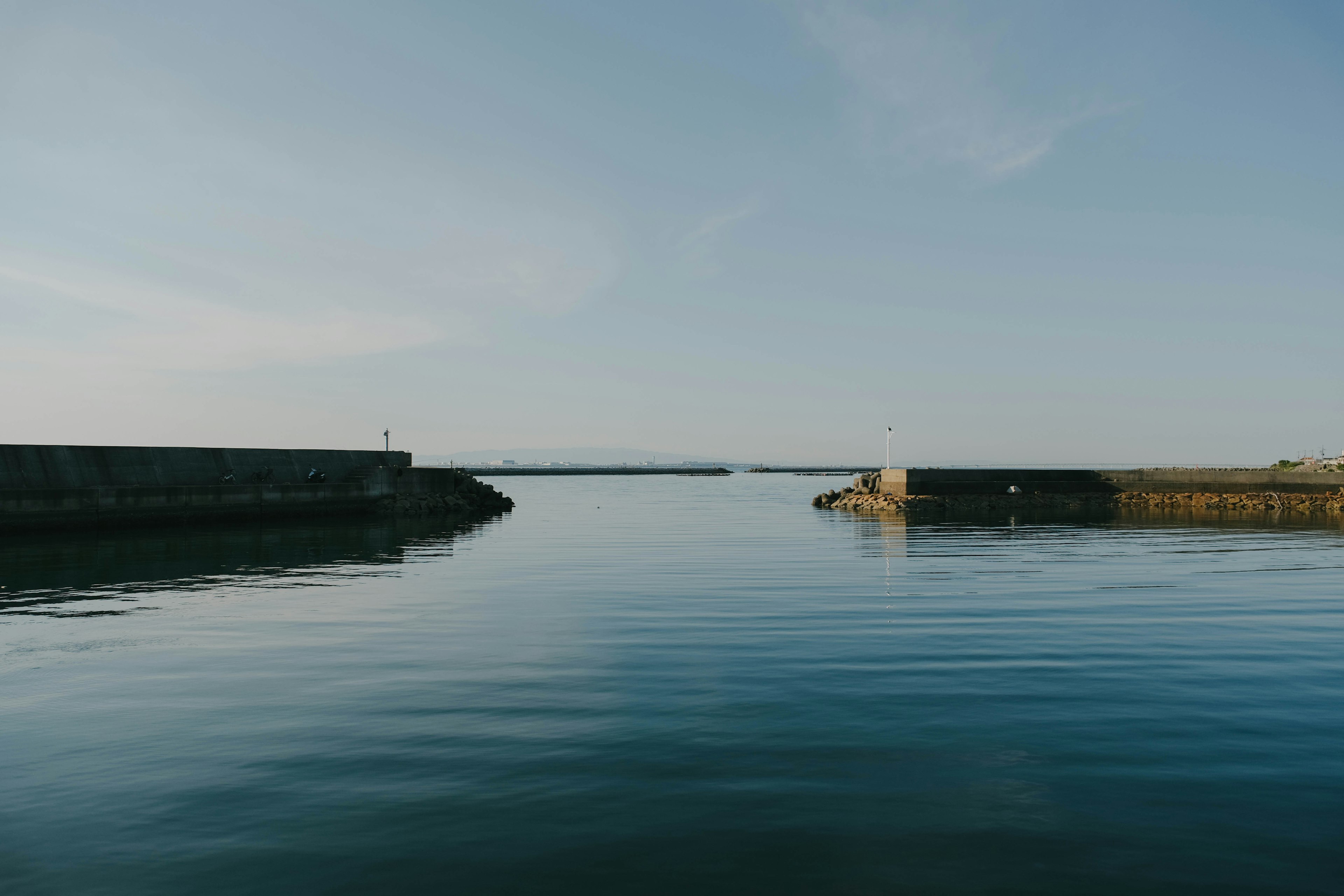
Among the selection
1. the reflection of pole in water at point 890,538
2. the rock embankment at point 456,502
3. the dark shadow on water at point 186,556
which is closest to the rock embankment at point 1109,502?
the reflection of pole in water at point 890,538

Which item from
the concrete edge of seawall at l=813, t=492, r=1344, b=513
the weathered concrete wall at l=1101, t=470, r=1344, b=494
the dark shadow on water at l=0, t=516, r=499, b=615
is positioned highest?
the weathered concrete wall at l=1101, t=470, r=1344, b=494

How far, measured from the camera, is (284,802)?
602 centimetres

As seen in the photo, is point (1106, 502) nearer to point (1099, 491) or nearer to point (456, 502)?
point (1099, 491)

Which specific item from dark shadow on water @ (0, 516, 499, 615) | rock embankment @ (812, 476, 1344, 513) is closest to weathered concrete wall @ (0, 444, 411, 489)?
dark shadow on water @ (0, 516, 499, 615)

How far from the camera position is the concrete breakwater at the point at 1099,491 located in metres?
54.9

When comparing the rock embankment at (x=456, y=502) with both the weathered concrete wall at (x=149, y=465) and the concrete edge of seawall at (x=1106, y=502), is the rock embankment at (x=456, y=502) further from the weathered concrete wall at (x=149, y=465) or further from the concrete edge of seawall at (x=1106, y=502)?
the concrete edge of seawall at (x=1106, y=502)

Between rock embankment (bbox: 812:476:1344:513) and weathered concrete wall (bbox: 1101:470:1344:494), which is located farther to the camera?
weathered concrete wall (bbox: 1101:470:1344:494)

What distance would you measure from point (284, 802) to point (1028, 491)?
59.2 m

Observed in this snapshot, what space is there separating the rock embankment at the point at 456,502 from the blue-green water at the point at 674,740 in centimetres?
3074

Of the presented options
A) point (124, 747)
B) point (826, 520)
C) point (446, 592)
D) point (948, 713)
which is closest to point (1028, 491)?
point (826, 520)

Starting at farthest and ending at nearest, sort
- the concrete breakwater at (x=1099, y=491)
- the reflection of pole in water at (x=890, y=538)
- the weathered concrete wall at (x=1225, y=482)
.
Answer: the weathered concrete wall at (x=1225, y=482) < the concrete breakwater at (x=1099, y=491) < the reflection of pole in water at (x=890, y=538)

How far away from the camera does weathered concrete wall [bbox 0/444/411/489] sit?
3312 cm

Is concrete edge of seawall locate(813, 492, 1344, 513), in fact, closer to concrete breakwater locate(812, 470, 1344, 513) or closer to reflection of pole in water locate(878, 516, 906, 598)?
concrete breakwater locate(812, 470, 1344, 513)

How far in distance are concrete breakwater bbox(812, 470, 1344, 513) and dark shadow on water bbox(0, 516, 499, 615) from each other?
106 ft
